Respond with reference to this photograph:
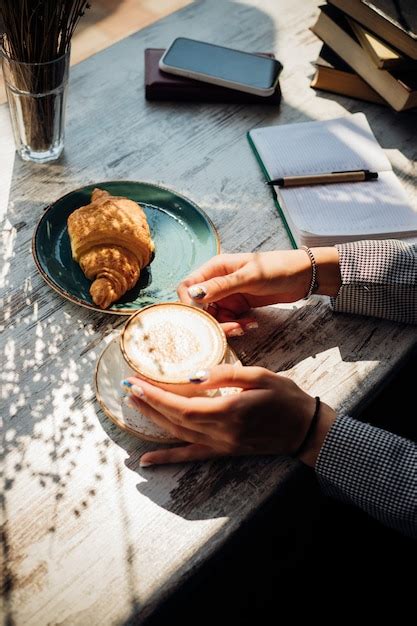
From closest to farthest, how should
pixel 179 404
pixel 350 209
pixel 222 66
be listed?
pixel 179 404, pixel 350 209, pixel 222 66

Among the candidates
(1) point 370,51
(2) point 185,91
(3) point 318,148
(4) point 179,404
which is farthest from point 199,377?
(1) point 370,51

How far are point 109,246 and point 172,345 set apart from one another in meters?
0.28

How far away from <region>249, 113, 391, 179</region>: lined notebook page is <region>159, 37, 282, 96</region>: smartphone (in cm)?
14

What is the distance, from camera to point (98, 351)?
1077mm

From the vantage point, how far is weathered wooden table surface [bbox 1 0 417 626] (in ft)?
2.77

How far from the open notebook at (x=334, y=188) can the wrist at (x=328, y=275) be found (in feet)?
0.31

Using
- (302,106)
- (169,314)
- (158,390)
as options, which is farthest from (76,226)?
(302,106)

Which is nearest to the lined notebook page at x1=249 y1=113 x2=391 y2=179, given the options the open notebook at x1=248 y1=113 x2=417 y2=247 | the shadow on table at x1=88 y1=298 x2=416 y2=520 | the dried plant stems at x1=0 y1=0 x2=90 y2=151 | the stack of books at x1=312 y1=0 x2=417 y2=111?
the open notebook at x1=248 y1=113 x2=417 y2=247

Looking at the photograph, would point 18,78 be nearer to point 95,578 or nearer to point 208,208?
point 208,208

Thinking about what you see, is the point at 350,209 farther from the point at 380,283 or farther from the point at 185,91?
the point at 185,91

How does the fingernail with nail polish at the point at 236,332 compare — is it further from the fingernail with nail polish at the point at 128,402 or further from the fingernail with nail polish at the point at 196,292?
the fingernail with nail polish at the point at 128,402

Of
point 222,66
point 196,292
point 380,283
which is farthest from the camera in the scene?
point 222,66

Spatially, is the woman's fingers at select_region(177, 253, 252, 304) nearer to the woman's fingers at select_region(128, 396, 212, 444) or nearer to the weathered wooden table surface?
the weathered wooden table surface

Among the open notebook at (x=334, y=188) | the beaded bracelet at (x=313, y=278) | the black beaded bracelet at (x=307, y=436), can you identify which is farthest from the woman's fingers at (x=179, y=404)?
the open notebook at (x=334, y=188)
